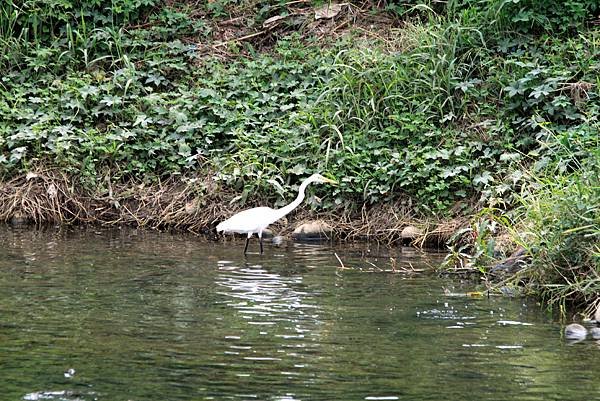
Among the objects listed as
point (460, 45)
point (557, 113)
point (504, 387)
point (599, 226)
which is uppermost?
point (460, 45)

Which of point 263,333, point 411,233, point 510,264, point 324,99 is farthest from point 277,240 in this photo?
point 263,333

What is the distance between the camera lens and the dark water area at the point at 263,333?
6734mm

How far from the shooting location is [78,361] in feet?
23.7

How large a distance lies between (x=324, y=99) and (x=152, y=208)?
8.33 ft

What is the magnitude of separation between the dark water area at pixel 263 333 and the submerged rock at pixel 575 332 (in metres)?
0.08

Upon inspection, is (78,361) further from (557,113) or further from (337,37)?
(337,37)

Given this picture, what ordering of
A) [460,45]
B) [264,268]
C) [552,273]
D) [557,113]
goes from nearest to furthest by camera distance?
[552,273], [264,268], [557,113], [460,45]

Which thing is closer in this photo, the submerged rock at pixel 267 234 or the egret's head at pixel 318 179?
the egret's head at pixel 318 179

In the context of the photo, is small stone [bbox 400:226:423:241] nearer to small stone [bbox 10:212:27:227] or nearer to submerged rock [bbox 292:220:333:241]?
submerged rock [bbox 292:220:333:241]

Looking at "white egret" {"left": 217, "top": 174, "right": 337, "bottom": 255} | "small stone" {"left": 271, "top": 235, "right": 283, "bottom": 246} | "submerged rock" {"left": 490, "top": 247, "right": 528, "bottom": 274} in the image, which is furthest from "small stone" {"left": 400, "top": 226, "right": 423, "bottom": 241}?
"submerged rock" {"left": 490, "top": 247, "right": 528, "bottom": 274}

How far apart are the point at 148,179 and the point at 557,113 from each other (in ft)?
16.3

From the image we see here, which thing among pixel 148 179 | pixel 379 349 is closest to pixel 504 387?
pixel 379 349

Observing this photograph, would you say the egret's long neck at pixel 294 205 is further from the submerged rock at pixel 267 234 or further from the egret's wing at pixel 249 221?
the submerged rock at pixel 267 234

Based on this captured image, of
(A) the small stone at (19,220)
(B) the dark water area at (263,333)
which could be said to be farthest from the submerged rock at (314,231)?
(A) the small stone at (19,220)
